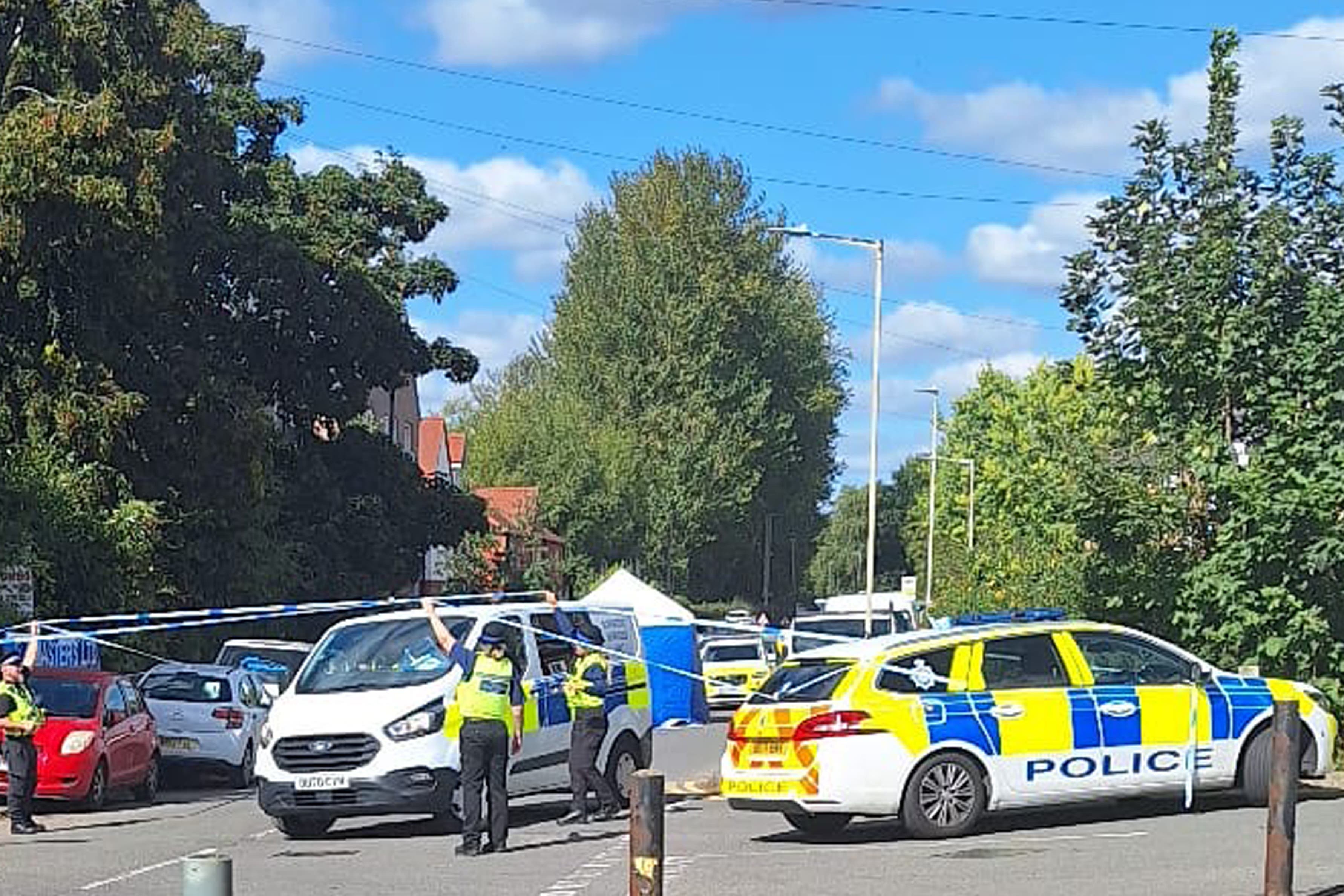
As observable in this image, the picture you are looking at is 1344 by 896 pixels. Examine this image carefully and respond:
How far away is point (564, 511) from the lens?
7344 cm

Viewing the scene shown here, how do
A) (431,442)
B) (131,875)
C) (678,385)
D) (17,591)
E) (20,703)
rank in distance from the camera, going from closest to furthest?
(131,875) → (20,703) → (17,591) → (678,385) → (431,442)

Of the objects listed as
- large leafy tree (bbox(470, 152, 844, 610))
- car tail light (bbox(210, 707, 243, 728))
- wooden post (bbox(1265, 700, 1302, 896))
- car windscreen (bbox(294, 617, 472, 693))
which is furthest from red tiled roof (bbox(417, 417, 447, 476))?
wooden post (bbox(1265, 700, 1302, 896))

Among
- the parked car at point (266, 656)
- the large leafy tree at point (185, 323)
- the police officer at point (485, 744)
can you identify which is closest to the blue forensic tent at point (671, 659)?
the parked car at point (266, 656)

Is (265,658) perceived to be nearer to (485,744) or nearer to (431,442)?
(485,744)

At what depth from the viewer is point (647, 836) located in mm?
7324

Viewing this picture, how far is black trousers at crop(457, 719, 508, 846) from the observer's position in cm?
1518

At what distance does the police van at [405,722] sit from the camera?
649 inches

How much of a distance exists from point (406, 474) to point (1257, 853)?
118ft

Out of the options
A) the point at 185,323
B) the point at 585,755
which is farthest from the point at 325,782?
the point at 185,323

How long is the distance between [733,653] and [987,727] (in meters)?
29.6

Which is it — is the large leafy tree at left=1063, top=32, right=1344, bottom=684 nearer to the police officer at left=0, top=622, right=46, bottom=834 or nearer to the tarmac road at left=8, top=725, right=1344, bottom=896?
the tarmac road at left=8, top=725, right=1344, bottom=896

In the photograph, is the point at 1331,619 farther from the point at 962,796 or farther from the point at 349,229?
the point at 349,229

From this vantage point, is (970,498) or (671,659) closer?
(671,659)

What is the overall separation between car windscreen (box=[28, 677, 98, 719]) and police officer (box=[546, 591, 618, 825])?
5477 mm
